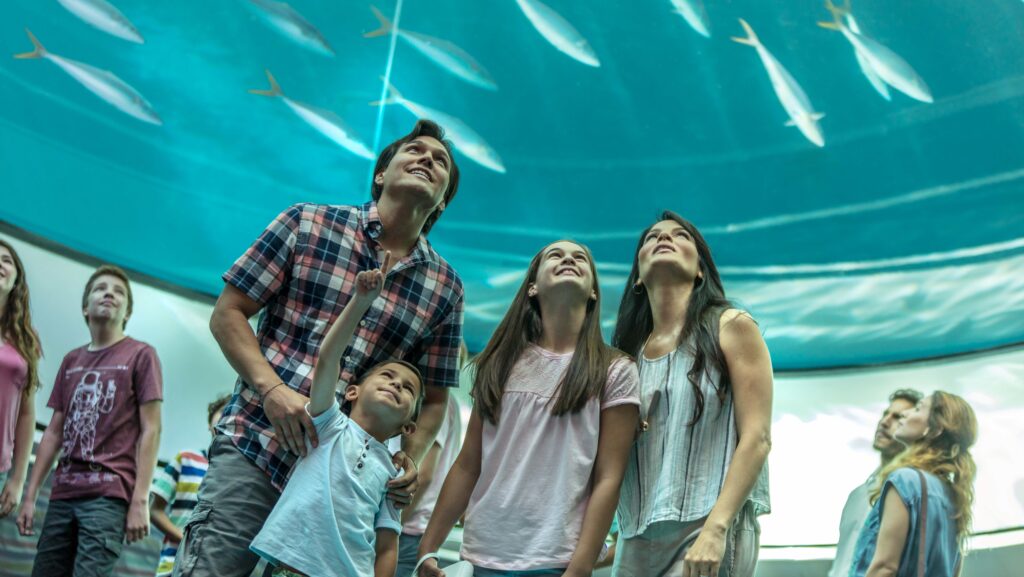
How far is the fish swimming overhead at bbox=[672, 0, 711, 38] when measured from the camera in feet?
33.0

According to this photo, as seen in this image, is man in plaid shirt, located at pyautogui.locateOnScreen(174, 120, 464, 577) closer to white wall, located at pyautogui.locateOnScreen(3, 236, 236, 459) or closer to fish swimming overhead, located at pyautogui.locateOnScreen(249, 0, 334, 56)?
white wall, located at pyautogui.locateOnScreen(3, 236, 236, 459)

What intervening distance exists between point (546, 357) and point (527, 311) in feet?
0.70

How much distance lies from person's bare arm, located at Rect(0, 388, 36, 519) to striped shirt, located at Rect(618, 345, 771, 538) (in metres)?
2.70

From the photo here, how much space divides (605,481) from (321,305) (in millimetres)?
777

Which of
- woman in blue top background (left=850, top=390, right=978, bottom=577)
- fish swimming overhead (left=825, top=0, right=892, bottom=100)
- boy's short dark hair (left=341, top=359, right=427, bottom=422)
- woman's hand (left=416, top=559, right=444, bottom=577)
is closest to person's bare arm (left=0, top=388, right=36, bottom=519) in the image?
boy's short dark hair (left=341, top=359, right=427, bottom=422)

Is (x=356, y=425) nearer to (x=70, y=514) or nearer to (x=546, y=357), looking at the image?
(x=546, y=357)

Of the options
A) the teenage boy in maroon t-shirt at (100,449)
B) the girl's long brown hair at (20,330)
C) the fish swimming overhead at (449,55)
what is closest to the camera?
the teenage boy in maroon t-shirt at (100,449)

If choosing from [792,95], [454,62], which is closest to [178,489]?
[454,62]

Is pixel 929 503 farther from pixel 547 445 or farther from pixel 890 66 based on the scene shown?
pixel 890 66

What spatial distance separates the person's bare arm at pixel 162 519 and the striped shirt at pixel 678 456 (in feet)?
7.97

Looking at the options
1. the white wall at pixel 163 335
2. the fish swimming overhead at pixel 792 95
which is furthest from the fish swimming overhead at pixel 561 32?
the white wall at pixel 163 335

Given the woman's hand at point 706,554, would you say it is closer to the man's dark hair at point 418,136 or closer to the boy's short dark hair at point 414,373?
the boy's short dark hair at point 414,373

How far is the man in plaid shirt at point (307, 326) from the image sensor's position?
2.28 m

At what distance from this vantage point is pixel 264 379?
231 centimetres
